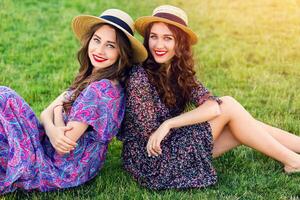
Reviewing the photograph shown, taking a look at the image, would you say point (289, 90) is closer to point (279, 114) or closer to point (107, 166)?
point (279, 114)

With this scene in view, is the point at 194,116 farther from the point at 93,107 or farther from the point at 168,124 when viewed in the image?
the point at 93,107

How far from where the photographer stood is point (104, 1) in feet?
34.5

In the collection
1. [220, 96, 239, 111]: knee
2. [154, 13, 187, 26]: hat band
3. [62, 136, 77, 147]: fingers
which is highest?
[154, 13, 187, 26]: hat band

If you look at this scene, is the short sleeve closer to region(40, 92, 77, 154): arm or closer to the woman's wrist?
region(40, 92, 77, 154): arm

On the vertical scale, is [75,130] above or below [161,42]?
below

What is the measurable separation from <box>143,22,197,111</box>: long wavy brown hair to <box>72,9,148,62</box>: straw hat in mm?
125

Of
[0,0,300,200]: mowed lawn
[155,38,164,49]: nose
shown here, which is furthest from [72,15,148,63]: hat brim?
[0,0,300,200]: mowed lawn

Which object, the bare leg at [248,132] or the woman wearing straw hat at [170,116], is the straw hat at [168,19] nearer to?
the woman wearing straw hat at [170,116]

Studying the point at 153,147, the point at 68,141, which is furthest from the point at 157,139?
the point at 68,141

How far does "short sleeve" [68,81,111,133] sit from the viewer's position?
3.77 m

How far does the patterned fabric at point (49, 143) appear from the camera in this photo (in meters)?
3.71

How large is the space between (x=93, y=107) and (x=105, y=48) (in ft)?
1.50

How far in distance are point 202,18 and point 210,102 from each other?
5.67 metres

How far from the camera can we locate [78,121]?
3764mm
